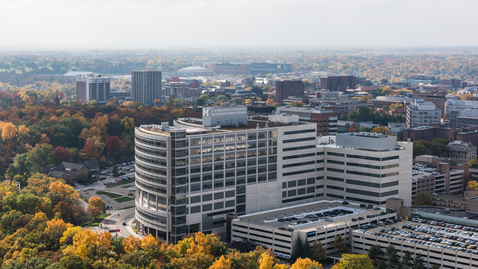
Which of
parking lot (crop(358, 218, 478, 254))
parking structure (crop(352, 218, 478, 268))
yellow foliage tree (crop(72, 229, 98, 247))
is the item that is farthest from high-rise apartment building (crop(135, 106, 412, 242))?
yellow foliage tree (crop(72, 229, 98, 247))

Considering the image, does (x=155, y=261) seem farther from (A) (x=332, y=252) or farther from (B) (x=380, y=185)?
(B) (x=380, y=185)

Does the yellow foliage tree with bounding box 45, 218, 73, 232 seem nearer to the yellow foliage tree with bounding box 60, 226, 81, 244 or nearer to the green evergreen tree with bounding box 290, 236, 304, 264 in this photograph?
the yellow foliage tree with bounding box 60, 226, 81, 244

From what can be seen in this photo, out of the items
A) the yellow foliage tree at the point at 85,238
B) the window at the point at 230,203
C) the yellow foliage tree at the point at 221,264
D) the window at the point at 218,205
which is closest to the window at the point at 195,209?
the window at the point at 218,205

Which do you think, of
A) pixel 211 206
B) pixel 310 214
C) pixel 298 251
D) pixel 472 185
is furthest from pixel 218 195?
pixel 472 185

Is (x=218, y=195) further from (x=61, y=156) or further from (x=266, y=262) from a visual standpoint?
(x=61, y=156)

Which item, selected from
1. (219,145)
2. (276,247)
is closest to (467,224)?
(276,247)
